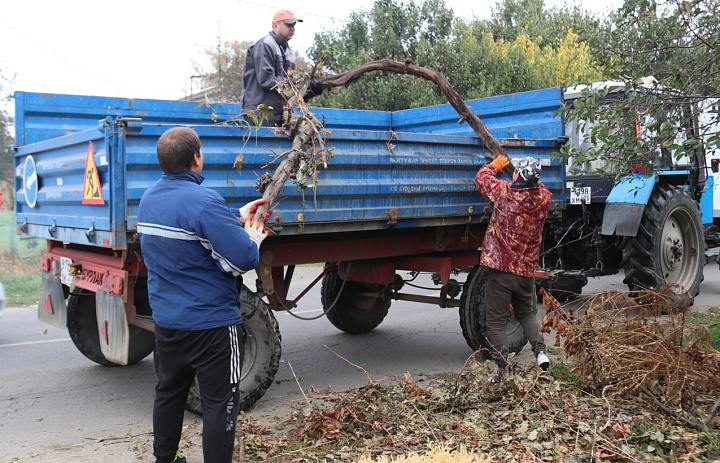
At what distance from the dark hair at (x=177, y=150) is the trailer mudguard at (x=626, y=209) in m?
6.01

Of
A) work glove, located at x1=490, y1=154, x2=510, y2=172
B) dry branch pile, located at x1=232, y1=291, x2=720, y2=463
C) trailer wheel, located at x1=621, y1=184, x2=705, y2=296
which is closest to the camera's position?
dry branch pile, located at x1=232, y1=291, x2=720, y2=463

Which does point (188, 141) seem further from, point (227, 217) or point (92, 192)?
point (92, 192)

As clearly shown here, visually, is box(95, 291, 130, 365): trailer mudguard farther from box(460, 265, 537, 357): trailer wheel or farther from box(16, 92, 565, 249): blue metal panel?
box(460, 265, 537, 357): trailer wheel

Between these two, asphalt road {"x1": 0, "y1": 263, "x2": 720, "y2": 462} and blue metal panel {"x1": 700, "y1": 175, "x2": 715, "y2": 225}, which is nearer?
asphalt road {"x1": 0, "y1": 263, "x2": 720, "y2": 462}

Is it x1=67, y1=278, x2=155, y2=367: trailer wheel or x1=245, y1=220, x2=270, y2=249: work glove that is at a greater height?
x1=245, y1=220, x2=270, y2=249: work glove

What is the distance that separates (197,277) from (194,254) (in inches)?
4.6

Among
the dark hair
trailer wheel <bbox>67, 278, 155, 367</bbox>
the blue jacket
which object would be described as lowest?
trailer wheel <bbox>67, 278, 155, 367</bbox>

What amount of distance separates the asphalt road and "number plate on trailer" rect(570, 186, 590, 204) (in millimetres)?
2123

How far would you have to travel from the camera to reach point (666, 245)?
344 inches

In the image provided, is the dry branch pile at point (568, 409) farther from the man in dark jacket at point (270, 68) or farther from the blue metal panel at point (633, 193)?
the blue metal panel at point (633, 193)

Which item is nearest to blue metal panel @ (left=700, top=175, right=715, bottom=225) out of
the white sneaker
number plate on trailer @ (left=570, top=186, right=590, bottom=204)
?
number plate on trailer @ (left=570, top=186, right=590, bottom=204)

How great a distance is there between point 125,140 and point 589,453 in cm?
336

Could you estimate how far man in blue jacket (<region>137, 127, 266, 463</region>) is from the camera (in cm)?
346

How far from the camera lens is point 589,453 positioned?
12.7 ft
